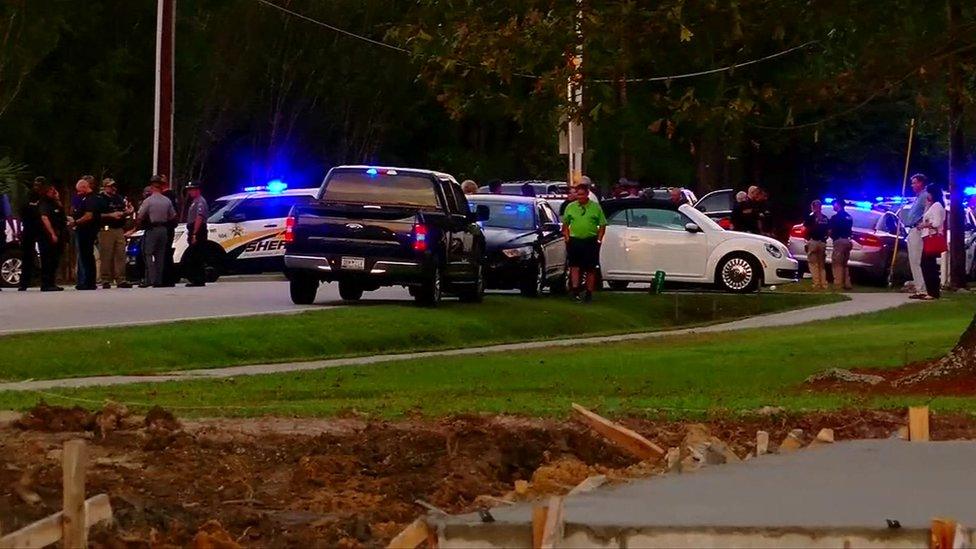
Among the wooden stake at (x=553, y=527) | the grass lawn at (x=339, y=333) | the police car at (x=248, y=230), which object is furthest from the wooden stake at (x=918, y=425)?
the police car at (x=248, y=230)

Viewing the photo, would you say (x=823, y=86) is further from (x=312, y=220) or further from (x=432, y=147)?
(x=432, y=147)

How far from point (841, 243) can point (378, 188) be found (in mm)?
12096

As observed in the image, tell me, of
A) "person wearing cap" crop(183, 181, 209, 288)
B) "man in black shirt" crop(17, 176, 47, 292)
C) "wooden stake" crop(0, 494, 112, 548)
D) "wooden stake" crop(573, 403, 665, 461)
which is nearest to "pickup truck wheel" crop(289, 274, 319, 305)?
"man in black shirt" crop(17, 176, 47, 292)

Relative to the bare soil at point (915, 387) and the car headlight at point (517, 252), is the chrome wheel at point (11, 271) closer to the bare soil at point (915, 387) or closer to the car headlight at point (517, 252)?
the car headlight at point (517, 252)

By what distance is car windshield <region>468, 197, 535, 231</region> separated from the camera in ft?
106

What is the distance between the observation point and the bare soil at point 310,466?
967cm

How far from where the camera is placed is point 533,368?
20.2 m

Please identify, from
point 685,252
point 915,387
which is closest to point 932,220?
point 685,252

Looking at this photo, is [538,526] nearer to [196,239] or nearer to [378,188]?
[378,188]

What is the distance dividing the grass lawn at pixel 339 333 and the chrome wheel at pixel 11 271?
902 centimetres

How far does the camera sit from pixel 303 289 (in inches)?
1097

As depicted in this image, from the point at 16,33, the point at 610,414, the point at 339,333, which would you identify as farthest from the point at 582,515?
the point at 16,33

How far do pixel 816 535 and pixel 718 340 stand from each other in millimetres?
16084

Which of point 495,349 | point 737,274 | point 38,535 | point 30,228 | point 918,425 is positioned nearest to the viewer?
point 38,535
